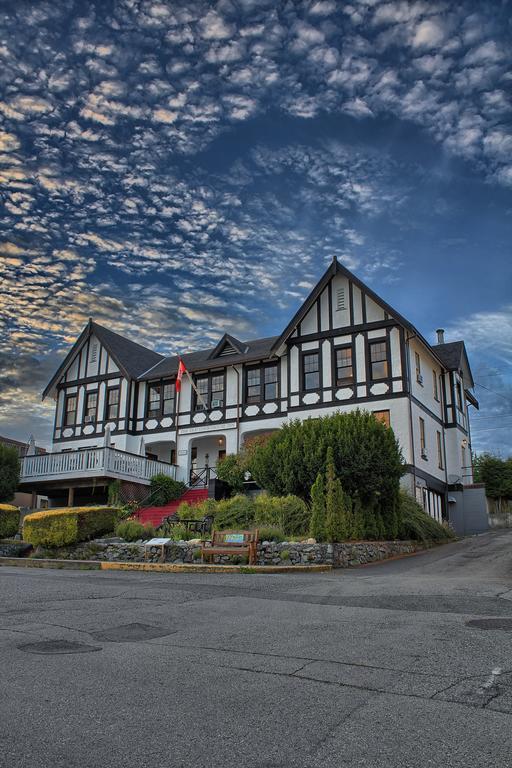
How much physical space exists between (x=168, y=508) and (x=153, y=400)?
8.53 m

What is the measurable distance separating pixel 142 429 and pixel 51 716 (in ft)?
99.1

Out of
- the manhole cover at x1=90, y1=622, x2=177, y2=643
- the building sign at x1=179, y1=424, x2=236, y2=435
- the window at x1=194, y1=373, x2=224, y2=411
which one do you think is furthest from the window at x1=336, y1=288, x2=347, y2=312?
the manhole cover at x1=90, y1=622, x2=177, y2=643

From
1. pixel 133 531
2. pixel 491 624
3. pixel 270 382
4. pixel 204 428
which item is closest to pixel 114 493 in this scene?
pixel 204 428

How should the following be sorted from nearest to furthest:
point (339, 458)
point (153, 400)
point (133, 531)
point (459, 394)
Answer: point (339, 458) → point (133, 531) → point (153, 400) → point (459, 394)

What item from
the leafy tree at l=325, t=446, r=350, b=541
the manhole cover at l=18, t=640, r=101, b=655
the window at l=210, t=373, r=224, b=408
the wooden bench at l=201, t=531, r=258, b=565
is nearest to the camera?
the manhole cover at l=18, t=640, r=101, b=655

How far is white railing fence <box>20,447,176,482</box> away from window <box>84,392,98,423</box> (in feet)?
17.3

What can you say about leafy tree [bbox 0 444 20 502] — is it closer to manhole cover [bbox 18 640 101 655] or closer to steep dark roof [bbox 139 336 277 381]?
steep dark roof [bbox 139 336 277 381]

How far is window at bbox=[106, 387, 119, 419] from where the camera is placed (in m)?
34.9

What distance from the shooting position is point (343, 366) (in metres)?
28.7

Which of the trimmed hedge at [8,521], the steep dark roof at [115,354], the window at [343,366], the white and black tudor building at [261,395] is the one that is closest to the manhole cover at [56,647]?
A: the trimmed hedge at [8,521]

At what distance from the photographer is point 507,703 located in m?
4.67

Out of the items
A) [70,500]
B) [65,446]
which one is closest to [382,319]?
[70,500]

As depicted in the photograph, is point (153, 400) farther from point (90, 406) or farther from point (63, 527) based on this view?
point (63, 527)

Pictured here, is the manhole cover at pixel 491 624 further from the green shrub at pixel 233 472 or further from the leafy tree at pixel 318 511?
the green shrub at pixel 233 472
